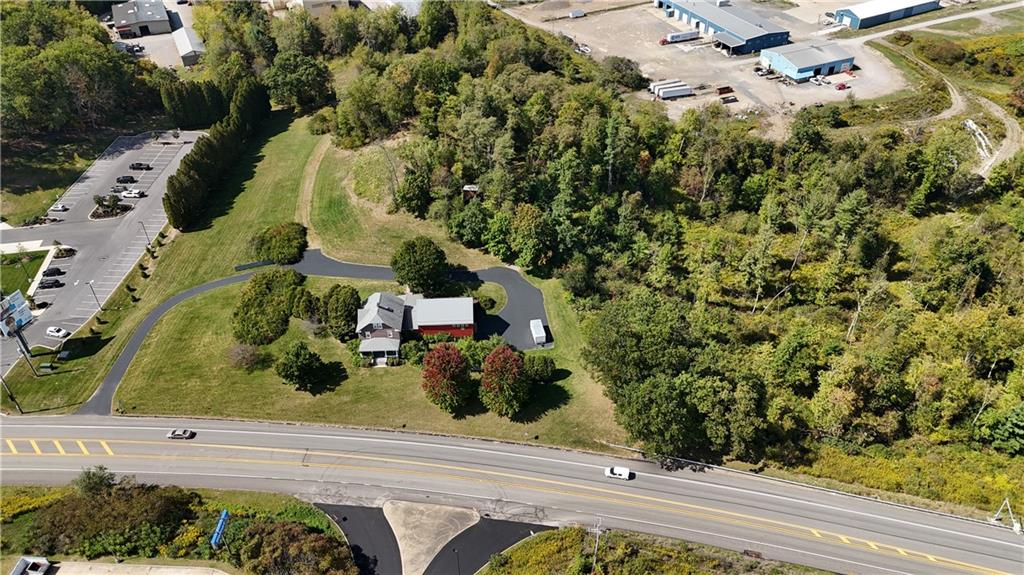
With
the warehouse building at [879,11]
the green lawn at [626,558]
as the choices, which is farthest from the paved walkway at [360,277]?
the warehouse building at [879,11]

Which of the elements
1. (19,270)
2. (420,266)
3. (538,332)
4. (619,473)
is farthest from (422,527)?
(19,270)

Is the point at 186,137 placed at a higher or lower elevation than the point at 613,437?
higher

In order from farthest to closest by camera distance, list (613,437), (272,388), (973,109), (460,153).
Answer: (973,109)
(460,153)
(272,388)
(613,437)

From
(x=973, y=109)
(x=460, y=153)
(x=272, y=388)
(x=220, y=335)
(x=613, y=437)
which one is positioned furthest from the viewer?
(x=973, y=109)

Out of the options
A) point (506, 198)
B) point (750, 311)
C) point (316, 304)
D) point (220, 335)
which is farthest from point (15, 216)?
point (750, 311)

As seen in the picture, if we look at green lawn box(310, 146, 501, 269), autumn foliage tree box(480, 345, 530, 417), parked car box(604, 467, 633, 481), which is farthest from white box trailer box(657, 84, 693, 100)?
parked car box(604, 467, 633, 481)

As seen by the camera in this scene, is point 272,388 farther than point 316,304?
No

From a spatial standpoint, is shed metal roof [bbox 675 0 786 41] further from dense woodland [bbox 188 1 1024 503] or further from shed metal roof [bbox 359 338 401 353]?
shed metal roof [bbox 359 338 401 353]

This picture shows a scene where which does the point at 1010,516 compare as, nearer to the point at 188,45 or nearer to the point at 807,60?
the point at 807,60

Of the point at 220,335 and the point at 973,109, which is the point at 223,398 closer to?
the point at 220,335
